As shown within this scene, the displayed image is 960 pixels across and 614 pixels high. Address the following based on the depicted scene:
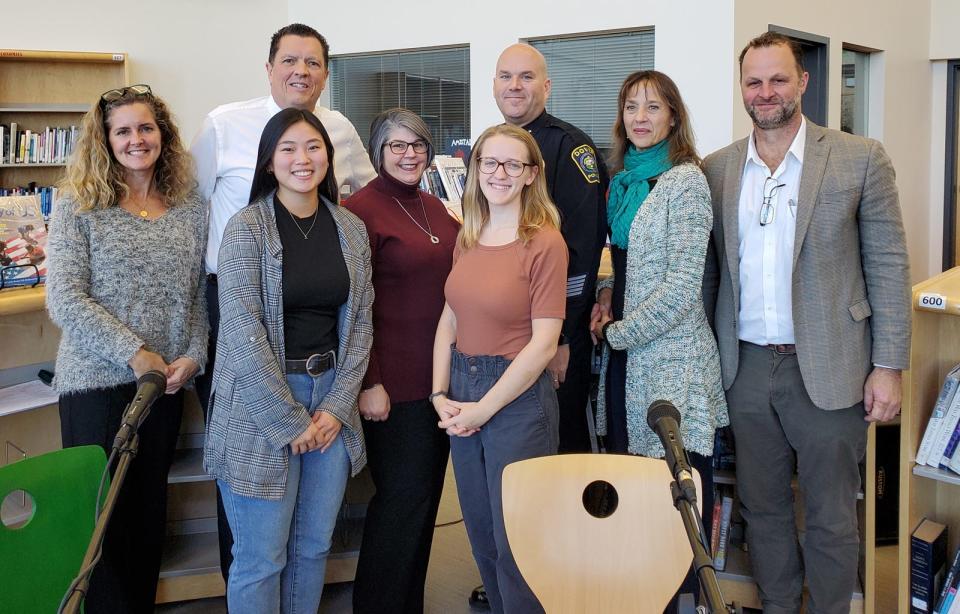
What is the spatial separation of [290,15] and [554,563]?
7.45 m

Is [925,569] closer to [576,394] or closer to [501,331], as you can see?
[576,394]

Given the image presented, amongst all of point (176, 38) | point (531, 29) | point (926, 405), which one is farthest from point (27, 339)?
point (176, 38)

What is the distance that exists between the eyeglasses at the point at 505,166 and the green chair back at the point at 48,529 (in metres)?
1.12

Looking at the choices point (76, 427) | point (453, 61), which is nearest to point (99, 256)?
point (76, 427)

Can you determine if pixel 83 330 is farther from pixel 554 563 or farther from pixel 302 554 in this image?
pixel 554 563

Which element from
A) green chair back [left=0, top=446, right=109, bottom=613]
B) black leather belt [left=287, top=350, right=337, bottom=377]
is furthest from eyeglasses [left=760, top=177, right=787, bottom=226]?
green chair back [left=0, top=446, right=109, bottom=613]

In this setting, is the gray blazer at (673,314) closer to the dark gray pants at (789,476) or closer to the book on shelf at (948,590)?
the dark gray pants at (789,476)

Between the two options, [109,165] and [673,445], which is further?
[109,165]

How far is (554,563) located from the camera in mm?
1709

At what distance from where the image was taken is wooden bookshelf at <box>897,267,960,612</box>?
236 cm

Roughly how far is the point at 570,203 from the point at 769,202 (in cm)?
57

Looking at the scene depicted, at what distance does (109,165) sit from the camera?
2.32 meters

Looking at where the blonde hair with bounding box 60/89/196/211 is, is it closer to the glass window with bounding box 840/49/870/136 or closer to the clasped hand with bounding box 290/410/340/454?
the clasped hand with bounding box 290/410/340/454

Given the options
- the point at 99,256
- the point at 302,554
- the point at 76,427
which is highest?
the point at 99,256
